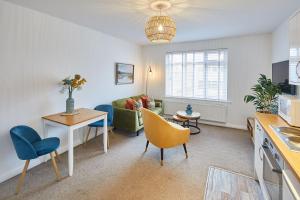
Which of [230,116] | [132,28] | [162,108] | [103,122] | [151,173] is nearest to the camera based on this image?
[151,173]

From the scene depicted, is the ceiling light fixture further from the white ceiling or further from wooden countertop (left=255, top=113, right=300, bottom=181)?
wooden countertop (left=255, top=113, right=300, bottom=181)

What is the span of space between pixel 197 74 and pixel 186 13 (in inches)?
98.0

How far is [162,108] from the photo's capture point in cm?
538

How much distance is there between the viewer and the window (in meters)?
4.62

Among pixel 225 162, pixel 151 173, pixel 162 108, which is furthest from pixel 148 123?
pixel 162 108

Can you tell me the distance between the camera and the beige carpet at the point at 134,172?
2070mm

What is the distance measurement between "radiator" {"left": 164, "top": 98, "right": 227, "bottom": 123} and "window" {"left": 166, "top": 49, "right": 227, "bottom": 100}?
173mm

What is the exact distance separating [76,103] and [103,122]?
2.48ft

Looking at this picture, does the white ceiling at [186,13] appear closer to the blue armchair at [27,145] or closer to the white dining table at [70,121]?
the white dining table at [70,121]

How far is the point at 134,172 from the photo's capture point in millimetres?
2533

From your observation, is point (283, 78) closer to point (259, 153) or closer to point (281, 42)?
point (281, 42)

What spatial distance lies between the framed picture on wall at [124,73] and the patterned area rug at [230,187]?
10.7 ft

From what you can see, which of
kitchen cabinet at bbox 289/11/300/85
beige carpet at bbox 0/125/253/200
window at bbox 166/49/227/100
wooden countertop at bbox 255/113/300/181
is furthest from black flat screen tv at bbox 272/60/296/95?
window at bbox 166/49/227/100

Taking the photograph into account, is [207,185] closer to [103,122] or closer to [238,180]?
[238,180]
